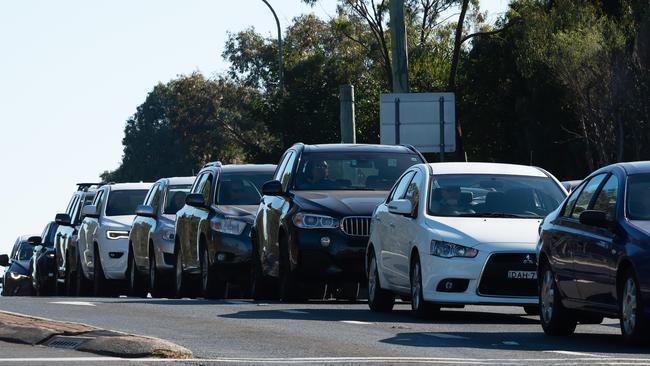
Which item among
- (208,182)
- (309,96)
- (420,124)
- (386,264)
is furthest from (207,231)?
(309,96)

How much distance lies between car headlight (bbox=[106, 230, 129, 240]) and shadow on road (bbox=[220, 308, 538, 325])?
39.0 feet

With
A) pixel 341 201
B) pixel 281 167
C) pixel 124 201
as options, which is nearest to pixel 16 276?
pixel 124 201

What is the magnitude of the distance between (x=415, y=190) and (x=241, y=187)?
702 cm

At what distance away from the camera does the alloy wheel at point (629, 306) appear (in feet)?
41.7

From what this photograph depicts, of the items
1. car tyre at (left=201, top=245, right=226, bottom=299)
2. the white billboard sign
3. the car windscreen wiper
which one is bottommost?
car tyre at (left=201, top=245, right=226, bottom=299)

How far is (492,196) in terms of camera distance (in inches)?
688

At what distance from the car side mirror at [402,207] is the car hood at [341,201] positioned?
2.47 m

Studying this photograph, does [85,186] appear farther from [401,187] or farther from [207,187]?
[401,187]

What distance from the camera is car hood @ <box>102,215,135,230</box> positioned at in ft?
99.3

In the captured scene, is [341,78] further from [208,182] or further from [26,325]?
[26,325]

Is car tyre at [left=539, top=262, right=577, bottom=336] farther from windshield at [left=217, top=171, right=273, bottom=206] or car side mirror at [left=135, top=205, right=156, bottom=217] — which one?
car side mirror at [left=135, top=205, right=156, bottom=217]

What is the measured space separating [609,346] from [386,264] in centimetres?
506

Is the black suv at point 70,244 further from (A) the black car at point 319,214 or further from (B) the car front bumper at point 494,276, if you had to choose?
(B) the car front bumper at point 494,276

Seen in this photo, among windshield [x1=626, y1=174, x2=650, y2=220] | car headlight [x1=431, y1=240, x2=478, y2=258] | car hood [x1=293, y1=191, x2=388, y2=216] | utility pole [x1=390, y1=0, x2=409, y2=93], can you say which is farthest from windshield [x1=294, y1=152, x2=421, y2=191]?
windshield [x1=626, y1=174, x2=650, y2=220]
